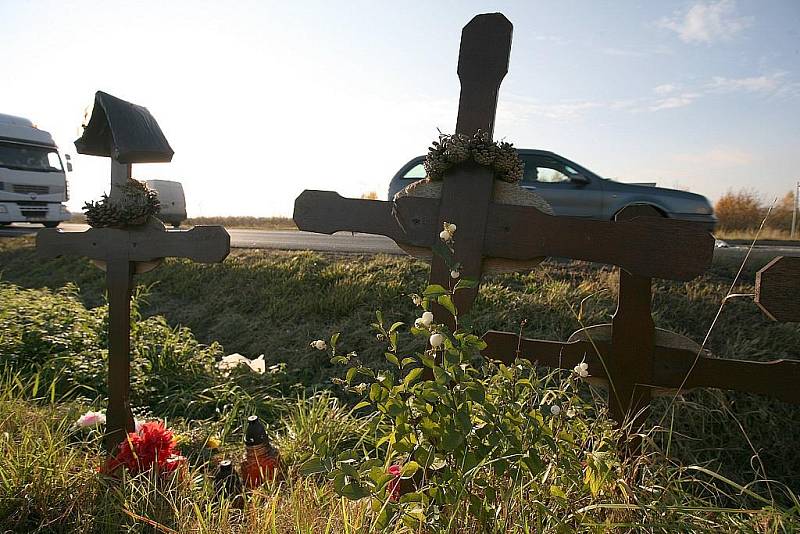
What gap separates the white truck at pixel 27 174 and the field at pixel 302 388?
249 inches

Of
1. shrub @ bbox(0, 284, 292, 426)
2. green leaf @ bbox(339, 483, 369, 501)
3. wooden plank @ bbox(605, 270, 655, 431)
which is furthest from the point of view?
shrub @ bbox(0, 284, 292, 426)

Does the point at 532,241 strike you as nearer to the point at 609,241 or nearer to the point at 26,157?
the point at 609,241

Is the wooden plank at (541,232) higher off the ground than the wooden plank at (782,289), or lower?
higher

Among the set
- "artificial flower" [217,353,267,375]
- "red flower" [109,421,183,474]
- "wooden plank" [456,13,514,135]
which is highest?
"wooden plank" [456,13,514,135]

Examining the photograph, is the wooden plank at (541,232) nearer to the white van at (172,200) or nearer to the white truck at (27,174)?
the white truck at (27,174)

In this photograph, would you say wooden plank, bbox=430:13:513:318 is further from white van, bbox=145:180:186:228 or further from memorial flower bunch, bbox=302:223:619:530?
white van, bbox=145:180:186:228

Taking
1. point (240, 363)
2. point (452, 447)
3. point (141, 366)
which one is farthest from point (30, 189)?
point (452, 447)

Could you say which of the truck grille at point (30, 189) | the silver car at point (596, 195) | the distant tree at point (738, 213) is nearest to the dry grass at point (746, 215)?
the distant tree at point (738, 213)

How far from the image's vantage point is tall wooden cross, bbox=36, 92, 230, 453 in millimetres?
2910

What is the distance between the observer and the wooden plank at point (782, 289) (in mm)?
1829

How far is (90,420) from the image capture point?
3125 mm

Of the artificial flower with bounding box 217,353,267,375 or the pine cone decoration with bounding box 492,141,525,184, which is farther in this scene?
the artificial flower with bounding box 217,353,267,375

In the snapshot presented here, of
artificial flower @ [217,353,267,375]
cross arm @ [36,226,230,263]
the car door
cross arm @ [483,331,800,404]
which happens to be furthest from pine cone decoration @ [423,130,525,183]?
the car door

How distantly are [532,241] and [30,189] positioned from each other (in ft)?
45.3
